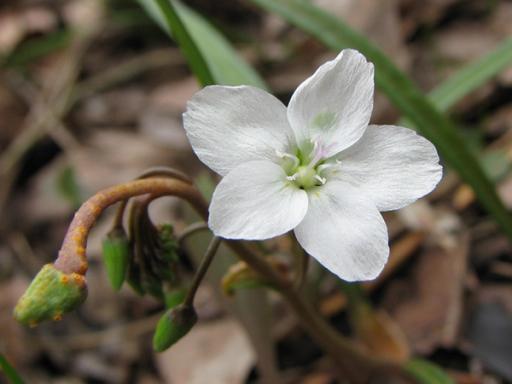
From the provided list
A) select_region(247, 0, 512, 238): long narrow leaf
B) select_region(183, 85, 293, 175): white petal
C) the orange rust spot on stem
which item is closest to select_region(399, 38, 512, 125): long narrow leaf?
select_region(247, 0, 512, 238): long narrow leaf

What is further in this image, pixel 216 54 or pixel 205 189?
pixel 216 54

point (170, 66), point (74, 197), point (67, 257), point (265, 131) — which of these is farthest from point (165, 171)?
point (170, 66)

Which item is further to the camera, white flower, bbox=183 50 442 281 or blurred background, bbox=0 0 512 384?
blurred background, bbox=0 0 512 384

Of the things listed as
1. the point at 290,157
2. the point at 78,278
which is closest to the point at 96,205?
the point at 78,278

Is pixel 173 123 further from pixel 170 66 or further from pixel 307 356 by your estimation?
pixel 307 356

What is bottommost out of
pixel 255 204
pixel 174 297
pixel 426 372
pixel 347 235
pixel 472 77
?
pixel 426 372

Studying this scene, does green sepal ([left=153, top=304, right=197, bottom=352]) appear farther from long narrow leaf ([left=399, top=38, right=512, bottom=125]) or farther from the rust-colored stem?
long narrow leaf ([left=399, top=38, right=512, bottom=125])

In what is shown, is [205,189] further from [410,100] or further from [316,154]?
[316,154]
